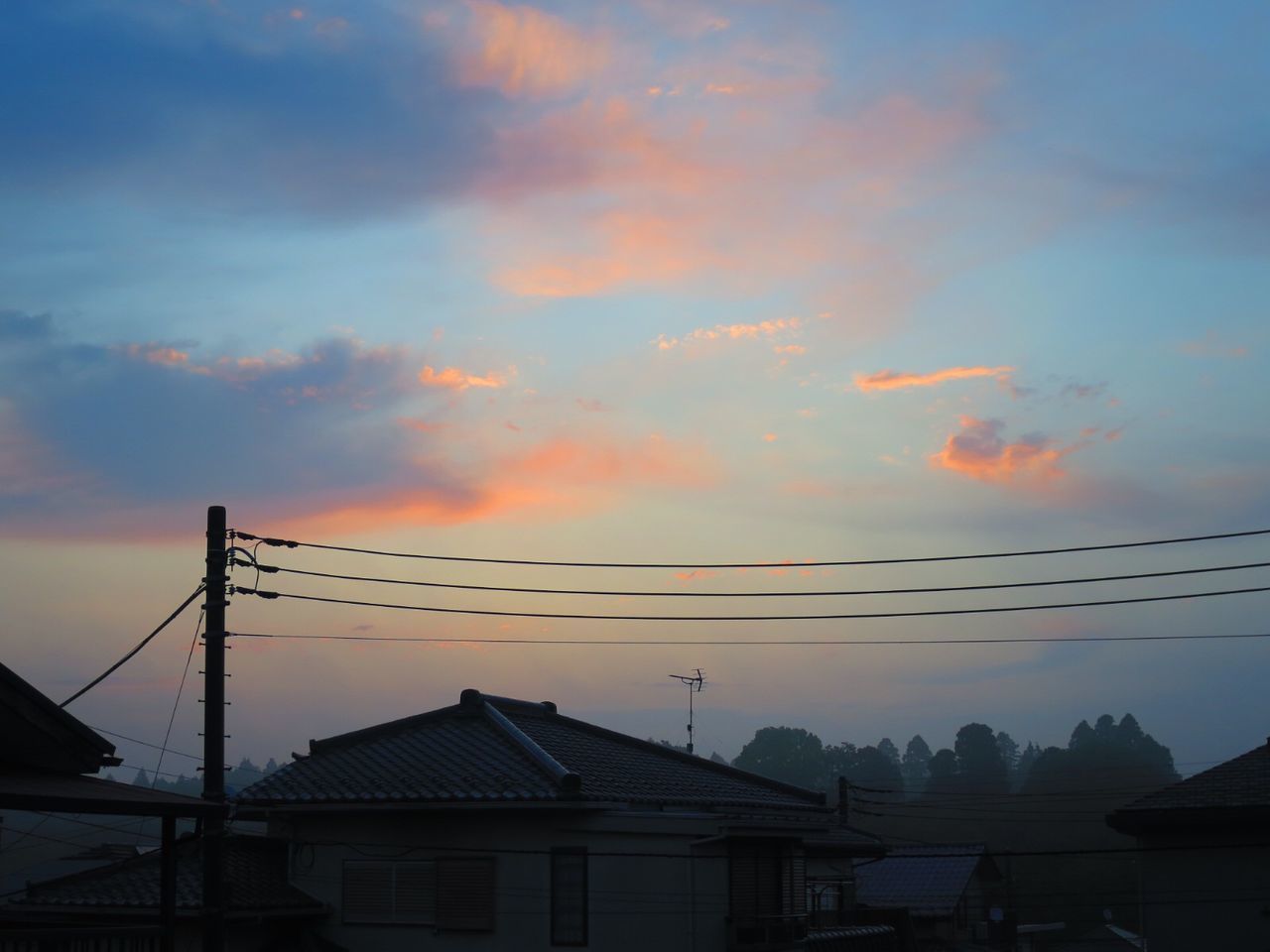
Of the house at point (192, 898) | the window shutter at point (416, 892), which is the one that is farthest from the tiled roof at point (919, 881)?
the house at point (192, 898)

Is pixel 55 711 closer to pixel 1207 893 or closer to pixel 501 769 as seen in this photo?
pixel 501 769

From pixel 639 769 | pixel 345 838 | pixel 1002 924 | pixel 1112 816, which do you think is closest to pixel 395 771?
pixel 345 838

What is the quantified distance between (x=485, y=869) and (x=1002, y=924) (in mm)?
49949

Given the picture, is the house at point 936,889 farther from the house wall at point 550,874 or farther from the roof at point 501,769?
the house wall at point 550,874

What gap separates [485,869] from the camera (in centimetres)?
2528

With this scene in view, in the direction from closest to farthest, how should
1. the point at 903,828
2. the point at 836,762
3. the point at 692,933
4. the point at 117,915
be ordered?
the point at 117,915
the point at 692,933
the point at 903,828
the point at 836,762

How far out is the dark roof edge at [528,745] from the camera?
2430 centimetres

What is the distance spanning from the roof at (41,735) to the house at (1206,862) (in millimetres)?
22371

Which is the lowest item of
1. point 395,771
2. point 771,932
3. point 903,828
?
point 903,828

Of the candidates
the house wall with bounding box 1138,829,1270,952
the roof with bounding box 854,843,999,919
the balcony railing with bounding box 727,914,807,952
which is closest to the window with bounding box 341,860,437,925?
the balcony railing with bounding box 727,914,807,952

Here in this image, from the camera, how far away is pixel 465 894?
25328 mm

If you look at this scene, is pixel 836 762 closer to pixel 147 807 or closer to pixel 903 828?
pixel 903 828

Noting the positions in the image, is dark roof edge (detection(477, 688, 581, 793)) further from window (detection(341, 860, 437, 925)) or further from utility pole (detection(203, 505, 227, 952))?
utility pole (detection(203, 505, 227, 952))

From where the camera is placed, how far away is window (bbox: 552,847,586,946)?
24.6m
